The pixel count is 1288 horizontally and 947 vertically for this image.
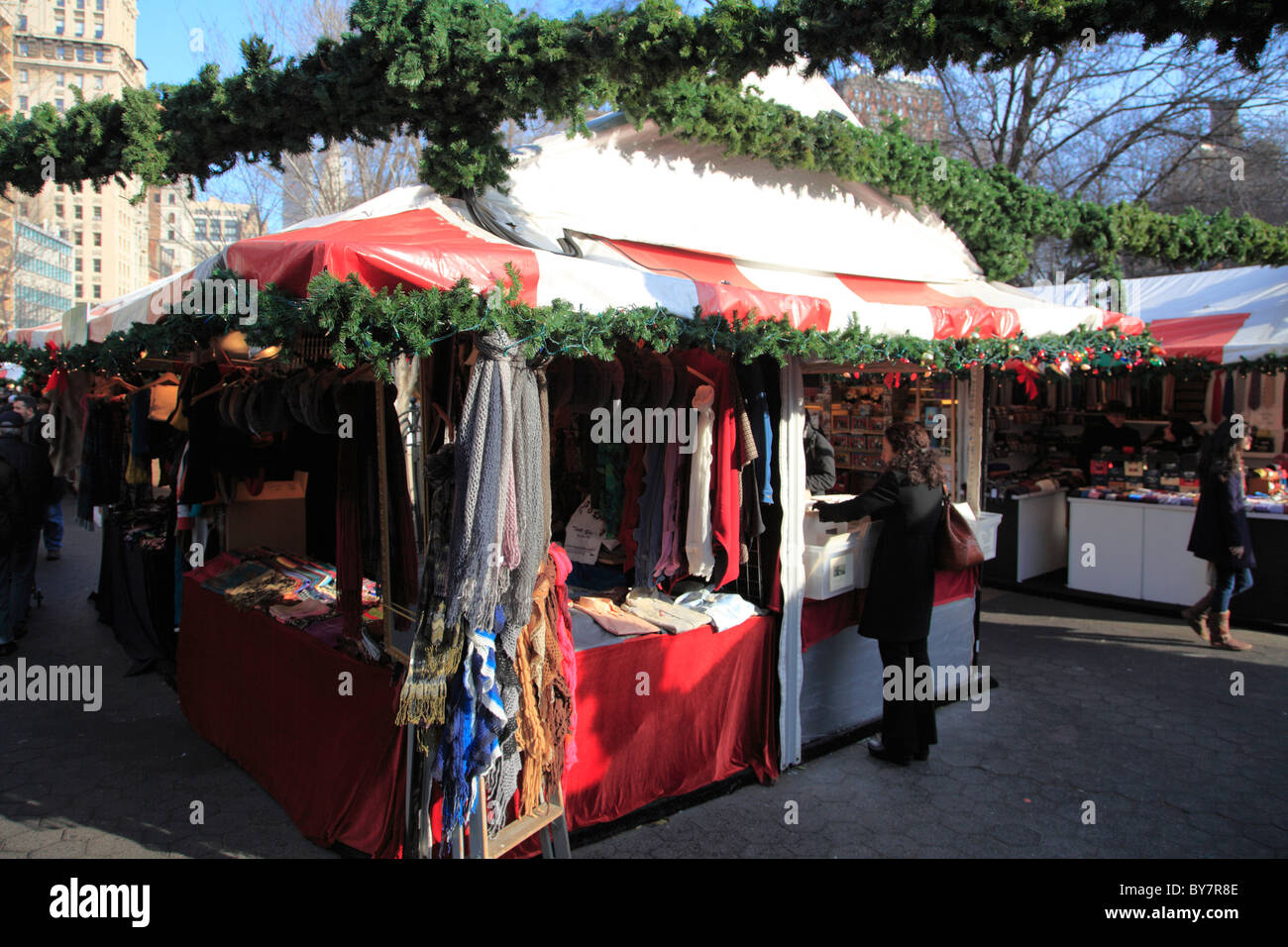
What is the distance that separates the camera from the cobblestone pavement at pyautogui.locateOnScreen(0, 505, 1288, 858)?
3.88 m

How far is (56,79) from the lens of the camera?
72.1m

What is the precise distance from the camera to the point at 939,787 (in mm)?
4477

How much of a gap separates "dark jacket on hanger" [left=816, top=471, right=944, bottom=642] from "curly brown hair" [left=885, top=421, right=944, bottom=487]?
0.15 ft

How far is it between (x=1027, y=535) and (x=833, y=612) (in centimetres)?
535

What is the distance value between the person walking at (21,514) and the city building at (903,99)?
16796mm

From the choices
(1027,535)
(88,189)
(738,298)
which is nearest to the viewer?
(738,298)

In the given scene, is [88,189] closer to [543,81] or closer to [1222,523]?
[543,81]

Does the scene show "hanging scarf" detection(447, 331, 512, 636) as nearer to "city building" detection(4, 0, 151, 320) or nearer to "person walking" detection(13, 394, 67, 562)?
A: "person walking" detection(13, 394, 67, 562)

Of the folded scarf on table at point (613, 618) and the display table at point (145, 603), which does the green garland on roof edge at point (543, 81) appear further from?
the display table at point (145, 603)

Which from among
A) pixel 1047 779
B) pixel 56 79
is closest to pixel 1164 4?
pixel 1047 779

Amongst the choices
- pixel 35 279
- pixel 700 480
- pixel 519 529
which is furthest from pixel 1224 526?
pixel 35 279

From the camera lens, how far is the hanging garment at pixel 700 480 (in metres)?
4.28

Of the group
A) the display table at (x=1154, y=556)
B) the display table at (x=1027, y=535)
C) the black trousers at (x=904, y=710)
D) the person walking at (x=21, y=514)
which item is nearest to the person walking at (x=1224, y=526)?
the display table at (x=1154, y=556)

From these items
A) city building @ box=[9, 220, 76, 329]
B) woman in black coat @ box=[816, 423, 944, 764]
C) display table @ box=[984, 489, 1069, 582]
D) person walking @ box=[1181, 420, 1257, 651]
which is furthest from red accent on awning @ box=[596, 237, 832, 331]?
city building @ box=[9, 220, 76, 329]
